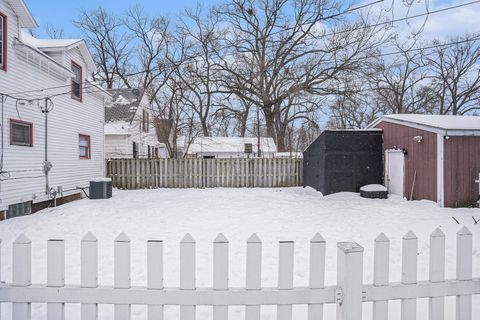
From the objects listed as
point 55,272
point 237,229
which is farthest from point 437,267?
point 237,229

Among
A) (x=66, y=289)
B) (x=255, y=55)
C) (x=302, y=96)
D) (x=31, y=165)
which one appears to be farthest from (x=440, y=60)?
(x=66, y=289)

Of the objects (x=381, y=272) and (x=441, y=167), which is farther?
(x=441, y=167)

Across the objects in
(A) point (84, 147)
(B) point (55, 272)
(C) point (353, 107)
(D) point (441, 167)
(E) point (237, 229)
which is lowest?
(E) point (237, 229)

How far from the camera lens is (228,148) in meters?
25.1

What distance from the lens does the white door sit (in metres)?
10.4

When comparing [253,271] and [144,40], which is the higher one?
[144,40]

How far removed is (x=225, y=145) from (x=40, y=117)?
666 inches

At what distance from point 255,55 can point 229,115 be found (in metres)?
6.07

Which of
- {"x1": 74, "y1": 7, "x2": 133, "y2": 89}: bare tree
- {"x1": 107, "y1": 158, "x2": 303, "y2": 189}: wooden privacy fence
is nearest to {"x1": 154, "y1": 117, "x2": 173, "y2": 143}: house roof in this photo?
{"x1": 107, "y1": 158, "x2": 303, "y2": 189}: wooden privacy fence

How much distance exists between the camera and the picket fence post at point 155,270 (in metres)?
1.81

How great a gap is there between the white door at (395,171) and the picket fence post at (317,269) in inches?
387

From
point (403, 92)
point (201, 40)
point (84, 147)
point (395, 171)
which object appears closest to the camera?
point (395, 171)

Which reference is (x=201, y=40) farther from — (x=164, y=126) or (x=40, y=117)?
(x=40, y=117)

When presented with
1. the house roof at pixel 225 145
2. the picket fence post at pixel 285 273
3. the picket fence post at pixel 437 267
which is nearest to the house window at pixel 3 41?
the picket fence post at pixel 285 273
